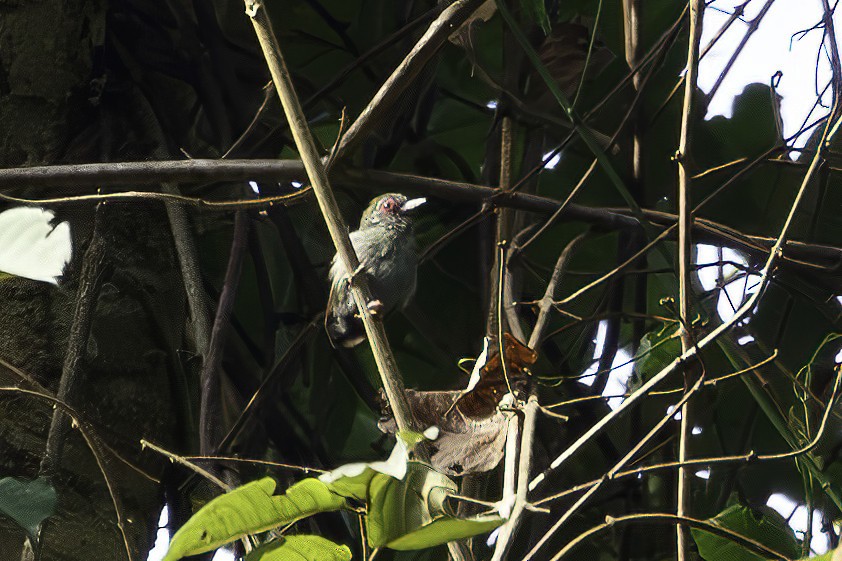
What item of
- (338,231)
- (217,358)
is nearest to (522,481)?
(338,231)

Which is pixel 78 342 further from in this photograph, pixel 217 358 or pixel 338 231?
pixel 338 231

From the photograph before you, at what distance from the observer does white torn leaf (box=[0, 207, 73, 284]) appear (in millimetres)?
1420

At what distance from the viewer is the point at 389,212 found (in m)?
2.30

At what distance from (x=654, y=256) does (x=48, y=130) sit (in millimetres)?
1250

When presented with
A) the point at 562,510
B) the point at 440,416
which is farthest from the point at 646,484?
the point at 440,416

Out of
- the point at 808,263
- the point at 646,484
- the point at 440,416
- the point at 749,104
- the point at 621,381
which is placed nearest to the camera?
the point at 440,416

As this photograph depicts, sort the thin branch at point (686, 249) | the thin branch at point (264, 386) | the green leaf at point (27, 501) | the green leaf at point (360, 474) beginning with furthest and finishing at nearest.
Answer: the thin branch at point (264, 386)
the green leaf at point (27, 501)
the thin branch at point (686, 249)
the green leaf at point (360, 474)

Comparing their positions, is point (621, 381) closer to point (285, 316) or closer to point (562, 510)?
point (562, 510)

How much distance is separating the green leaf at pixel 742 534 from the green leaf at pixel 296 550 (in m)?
0.58

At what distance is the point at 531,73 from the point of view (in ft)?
6.38

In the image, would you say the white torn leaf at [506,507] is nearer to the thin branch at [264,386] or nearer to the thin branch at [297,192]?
the thin branch at [297,192]

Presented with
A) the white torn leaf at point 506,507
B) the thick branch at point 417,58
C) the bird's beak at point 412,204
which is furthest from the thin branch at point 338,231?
the bird's beak at point 412,204

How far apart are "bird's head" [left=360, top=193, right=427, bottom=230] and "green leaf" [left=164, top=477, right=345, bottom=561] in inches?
63.5

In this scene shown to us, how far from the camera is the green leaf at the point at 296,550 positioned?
0.67 metres
